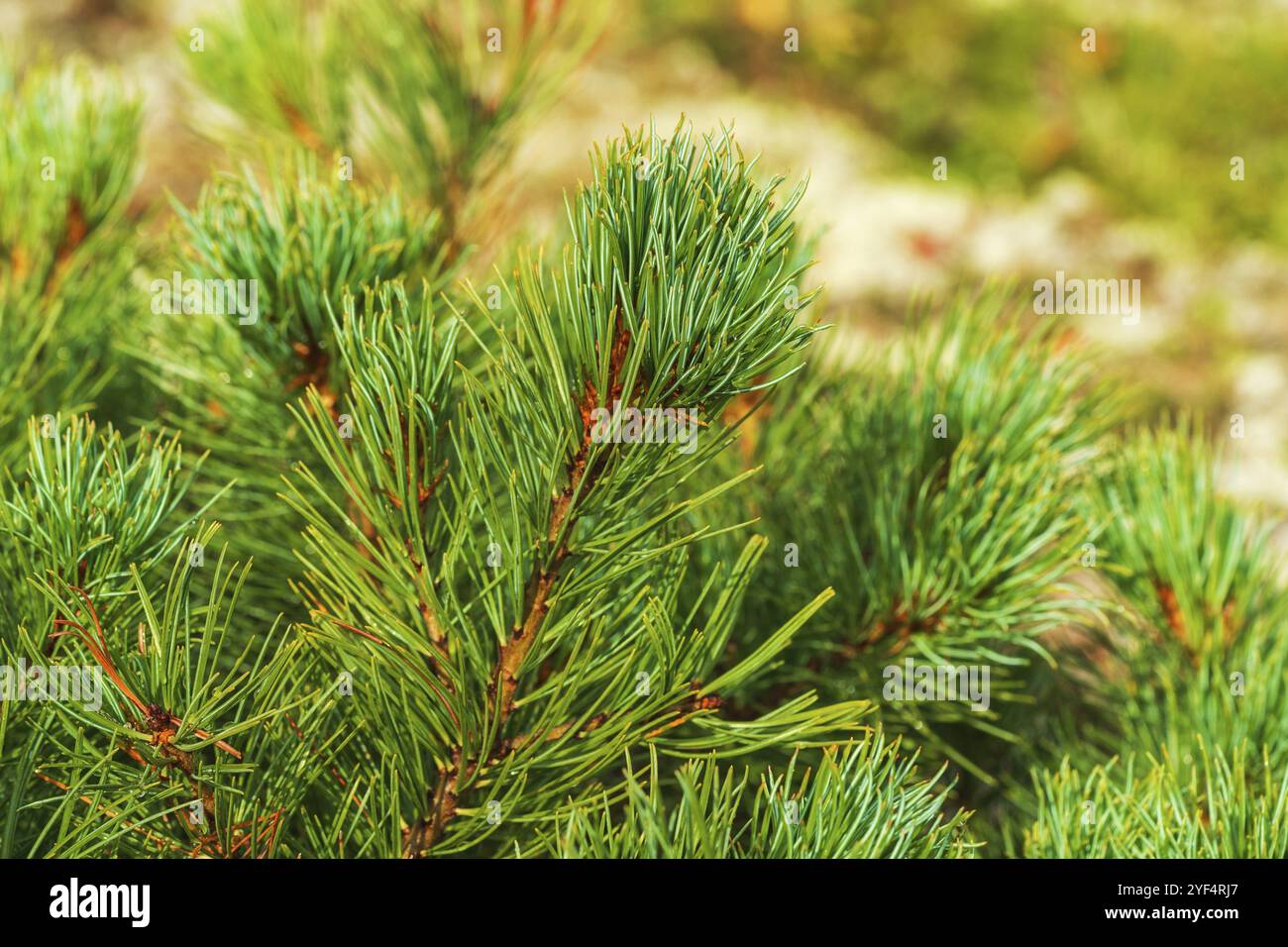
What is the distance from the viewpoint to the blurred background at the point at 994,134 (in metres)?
1.88

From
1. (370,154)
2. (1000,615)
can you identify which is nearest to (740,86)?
(370,154)

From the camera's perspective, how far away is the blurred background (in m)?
1.88

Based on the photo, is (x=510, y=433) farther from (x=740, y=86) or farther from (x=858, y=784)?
(x=740, y=86)

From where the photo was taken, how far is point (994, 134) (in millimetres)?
2344

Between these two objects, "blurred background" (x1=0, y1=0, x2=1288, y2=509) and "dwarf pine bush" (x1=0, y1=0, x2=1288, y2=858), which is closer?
"dwarf pine bush" (x1=0, y1=0, x2=1288, y2=858)

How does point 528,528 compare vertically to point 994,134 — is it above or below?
below

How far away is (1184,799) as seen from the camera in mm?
416

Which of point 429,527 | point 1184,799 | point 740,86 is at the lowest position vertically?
point 1184,799

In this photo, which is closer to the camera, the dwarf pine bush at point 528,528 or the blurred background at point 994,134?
the dwarf pine bush at point 528,528

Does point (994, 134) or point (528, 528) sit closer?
point (528, 528)

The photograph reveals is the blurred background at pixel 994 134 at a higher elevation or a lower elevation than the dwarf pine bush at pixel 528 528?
higher

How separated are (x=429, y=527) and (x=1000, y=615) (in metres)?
0.21
